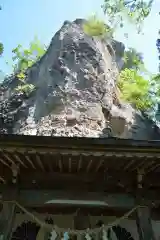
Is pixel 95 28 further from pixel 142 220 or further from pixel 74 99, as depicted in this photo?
pixel 142 220

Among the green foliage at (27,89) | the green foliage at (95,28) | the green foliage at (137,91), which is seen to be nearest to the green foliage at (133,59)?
the green foliage at (137,91)

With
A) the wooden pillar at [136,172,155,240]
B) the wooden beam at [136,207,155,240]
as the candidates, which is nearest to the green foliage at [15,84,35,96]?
the wooden pillar at [136,172,155,240]

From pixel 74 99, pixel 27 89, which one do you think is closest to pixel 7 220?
pixel 74 99

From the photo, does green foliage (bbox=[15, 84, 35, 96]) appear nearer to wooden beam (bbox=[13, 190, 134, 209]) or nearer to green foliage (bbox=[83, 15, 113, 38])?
green foliage (bbox=[83, 15, 113, 38])

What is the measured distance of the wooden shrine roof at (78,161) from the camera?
15.2 feet

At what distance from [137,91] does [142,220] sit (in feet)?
51.4

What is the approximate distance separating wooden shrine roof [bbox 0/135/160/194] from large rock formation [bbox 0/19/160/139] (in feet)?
30.0

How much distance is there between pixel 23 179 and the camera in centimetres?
534

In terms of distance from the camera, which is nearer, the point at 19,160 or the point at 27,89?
the point at 19,160

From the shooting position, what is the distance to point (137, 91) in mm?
20188

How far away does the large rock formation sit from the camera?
15672 mm

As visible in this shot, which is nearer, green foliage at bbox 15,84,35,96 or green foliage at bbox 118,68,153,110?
green foliage at bbox 15,84,35,96

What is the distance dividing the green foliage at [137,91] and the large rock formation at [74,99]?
746mm

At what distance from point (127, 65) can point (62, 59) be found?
8085 millimetres
